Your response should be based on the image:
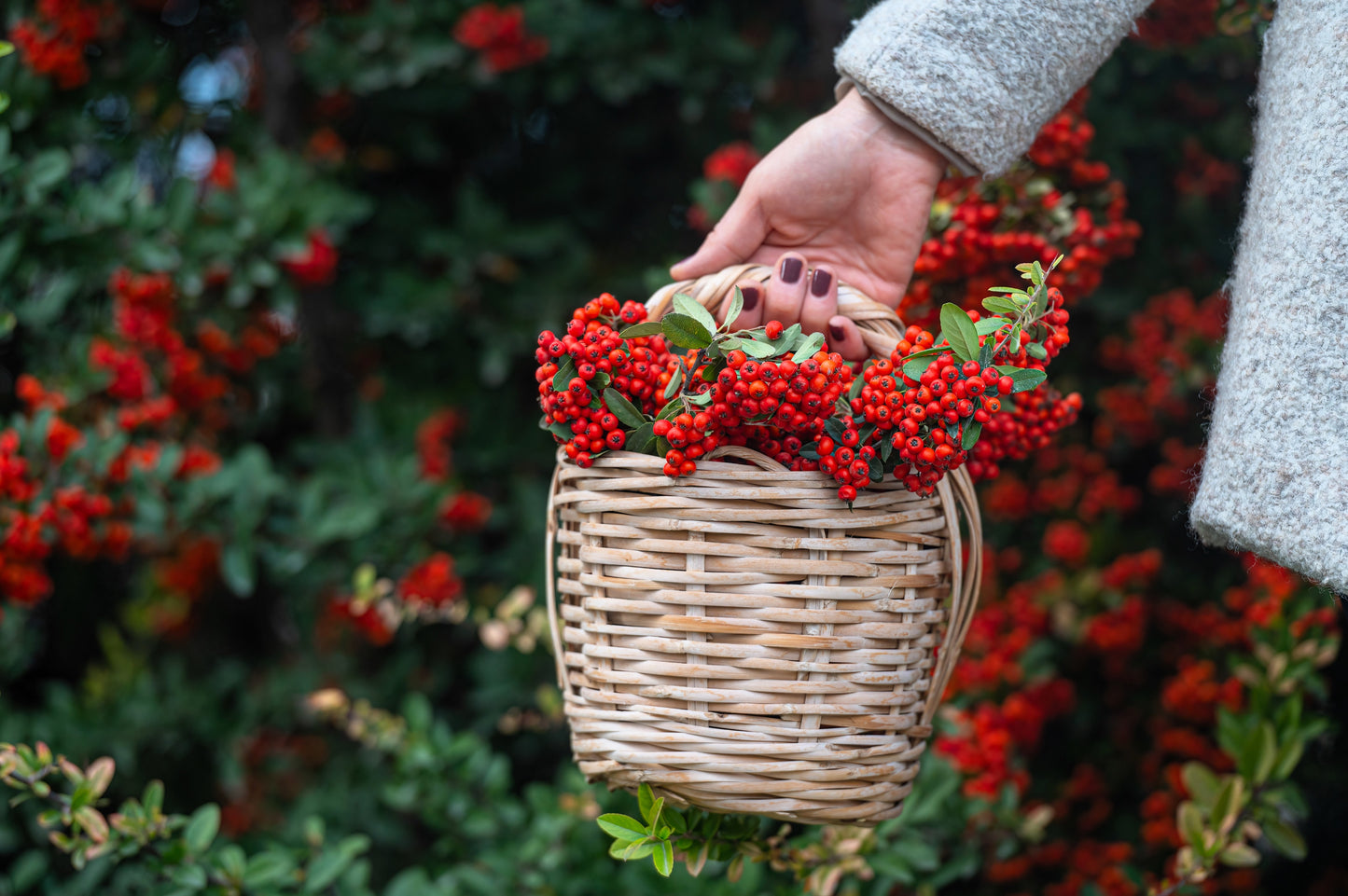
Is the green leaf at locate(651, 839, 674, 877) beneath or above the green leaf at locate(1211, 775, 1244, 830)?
above

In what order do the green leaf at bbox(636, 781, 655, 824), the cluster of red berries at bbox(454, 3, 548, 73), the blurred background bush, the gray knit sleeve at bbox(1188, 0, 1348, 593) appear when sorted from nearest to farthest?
1. the gray knit sleeve at bbox(1188, 0, 1348, 593)
2. the green leaf at bbox(636, 781, 655, 824)
3. the blurred background bush
4. the cluster of red berries at bbox(454, 3, 548, 73)

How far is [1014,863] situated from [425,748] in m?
0.89

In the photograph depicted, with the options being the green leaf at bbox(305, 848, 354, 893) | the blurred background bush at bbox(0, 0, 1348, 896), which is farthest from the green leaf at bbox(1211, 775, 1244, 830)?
the green leaf at bbox(305, 848, 354, 893)

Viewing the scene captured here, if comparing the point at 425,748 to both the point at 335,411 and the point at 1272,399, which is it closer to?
the point at 335,411

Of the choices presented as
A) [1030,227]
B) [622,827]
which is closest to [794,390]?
[622,827]

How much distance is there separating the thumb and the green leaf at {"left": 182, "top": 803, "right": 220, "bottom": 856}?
2.82ft


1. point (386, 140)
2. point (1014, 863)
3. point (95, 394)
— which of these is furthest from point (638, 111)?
point (1014, 863)

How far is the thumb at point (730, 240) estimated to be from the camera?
3.09 feet

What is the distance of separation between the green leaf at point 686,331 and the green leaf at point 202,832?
854 millimetres

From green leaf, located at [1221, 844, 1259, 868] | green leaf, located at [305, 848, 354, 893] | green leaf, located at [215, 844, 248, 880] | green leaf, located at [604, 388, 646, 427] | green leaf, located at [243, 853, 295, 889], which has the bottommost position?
green leaf, located at [305, 848, 354, 893]

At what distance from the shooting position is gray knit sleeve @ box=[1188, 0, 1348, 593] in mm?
699

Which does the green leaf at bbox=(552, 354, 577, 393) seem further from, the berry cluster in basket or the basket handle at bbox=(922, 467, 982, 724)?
the basket handle at bbox=(922, 467, 982, 724)

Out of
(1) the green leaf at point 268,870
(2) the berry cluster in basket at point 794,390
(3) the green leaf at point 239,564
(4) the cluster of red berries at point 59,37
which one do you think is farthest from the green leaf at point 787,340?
(4) the cluster of red berries at point 59,37

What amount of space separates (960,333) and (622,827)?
0.49 meters
